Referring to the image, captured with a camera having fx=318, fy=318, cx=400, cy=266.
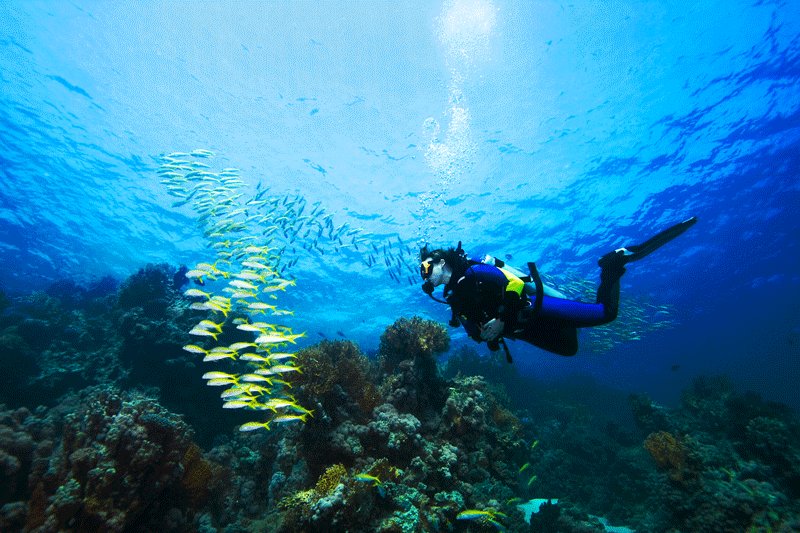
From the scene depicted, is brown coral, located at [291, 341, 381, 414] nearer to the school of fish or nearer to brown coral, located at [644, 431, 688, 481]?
the school of fish

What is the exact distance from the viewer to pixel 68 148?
2050cm

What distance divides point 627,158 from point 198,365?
2281 centimetres

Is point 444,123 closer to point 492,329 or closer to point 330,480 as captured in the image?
point 492,329

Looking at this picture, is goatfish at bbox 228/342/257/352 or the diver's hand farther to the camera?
goatfish at bbox 228/342/257/352

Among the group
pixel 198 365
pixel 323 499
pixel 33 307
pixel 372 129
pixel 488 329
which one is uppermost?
pixel 372 129

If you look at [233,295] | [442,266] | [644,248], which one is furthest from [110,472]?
[644,248]

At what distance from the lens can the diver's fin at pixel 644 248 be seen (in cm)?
496

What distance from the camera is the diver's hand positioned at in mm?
4223

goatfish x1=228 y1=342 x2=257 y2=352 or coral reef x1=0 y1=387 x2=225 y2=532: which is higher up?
goatfish x1=228 y1=342 x2=257 y2=352

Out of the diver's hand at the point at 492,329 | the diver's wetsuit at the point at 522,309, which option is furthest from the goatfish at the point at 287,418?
the diver's hand at the point at 492,329

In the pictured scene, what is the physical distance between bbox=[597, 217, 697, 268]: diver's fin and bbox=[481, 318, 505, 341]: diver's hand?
7.49 feet

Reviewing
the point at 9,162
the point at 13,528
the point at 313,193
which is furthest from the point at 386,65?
the point at 9,162

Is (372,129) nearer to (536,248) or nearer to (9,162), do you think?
(536,248)

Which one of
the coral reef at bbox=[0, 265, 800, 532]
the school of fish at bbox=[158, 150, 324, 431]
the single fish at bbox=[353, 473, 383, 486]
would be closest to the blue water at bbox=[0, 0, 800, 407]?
the school of fish at bbox=[158, 150, 324, 431]
